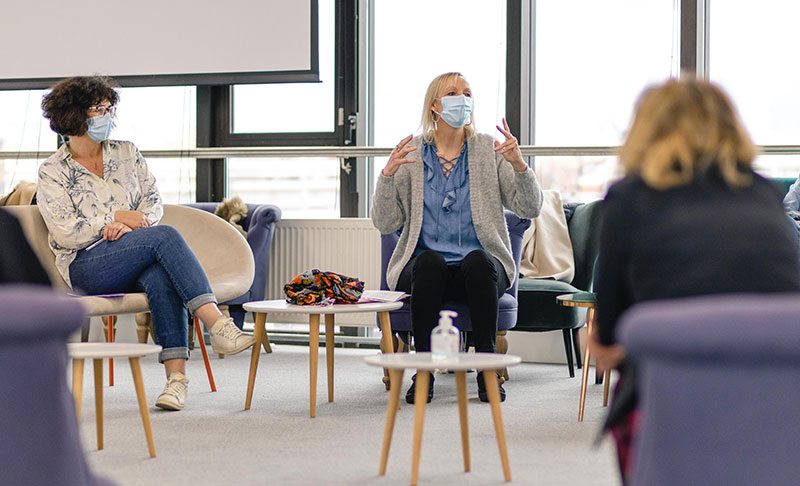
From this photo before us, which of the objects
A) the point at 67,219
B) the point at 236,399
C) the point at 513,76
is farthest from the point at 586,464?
the point at 513,76

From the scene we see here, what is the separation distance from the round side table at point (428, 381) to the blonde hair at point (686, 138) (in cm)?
90

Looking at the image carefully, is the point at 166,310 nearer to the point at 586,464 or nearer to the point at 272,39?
the point at 586,464

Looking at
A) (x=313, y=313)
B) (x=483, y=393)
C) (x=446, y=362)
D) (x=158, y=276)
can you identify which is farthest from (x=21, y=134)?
(x=446, y=362)

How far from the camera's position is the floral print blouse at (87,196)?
10.5 ft

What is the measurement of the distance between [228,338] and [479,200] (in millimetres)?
1042

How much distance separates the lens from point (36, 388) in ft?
3.38

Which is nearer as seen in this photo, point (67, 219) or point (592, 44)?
point (67, 219)

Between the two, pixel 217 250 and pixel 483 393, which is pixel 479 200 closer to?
pixel 483 393

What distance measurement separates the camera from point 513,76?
16.5 feet

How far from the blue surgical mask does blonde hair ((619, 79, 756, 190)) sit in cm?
211

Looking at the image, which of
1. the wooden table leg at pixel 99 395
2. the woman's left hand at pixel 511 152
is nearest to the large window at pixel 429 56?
the woman's left hand at pixel 511 152

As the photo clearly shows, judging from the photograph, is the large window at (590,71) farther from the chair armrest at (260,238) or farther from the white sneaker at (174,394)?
the white sneaker at (174,394)

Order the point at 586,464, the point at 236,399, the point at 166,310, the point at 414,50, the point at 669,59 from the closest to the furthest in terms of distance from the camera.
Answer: the point at 586,464 → the point at 166,310 → the point at 236,399 → the point at 669,59 → the point at 414,50

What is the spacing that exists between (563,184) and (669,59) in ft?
2.82
